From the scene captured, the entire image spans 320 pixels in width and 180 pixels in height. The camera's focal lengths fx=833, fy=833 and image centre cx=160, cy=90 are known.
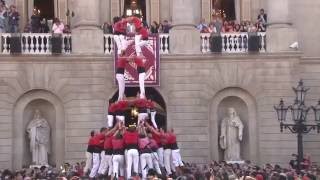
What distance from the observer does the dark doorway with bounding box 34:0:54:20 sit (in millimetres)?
45656

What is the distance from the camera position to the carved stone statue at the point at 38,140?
135 feet

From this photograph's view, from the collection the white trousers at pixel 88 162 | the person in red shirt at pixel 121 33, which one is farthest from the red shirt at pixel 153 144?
the person in red shirt at pixel 121 33

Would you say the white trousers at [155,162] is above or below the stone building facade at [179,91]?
below

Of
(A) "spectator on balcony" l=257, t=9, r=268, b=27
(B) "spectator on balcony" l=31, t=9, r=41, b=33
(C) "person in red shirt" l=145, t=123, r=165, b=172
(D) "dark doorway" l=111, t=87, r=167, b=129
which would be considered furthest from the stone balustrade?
(C) "person in red shirt" l=145, t=123, r=165, b=172

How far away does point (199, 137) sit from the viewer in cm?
4188

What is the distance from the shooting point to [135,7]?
4619cm

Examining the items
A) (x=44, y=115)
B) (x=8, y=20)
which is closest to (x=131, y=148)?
(x=44, y=115)

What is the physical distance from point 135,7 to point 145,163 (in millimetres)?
18020

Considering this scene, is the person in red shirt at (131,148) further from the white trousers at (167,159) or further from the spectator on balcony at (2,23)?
the spectator on balcony at (2,23)

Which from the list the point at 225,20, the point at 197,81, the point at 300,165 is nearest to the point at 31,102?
the point at 197,81

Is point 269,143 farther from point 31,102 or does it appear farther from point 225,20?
point 31,102

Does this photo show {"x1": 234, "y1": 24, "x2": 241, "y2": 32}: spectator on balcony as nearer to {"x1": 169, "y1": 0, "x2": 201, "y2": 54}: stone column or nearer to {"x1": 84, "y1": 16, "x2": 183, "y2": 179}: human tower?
{"x1": 169, "y1": 0, "x2": 201, "y2": 54}: stone column

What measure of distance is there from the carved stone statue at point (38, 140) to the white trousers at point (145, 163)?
12.7m

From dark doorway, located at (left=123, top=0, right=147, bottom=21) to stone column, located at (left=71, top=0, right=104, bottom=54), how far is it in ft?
11.5
